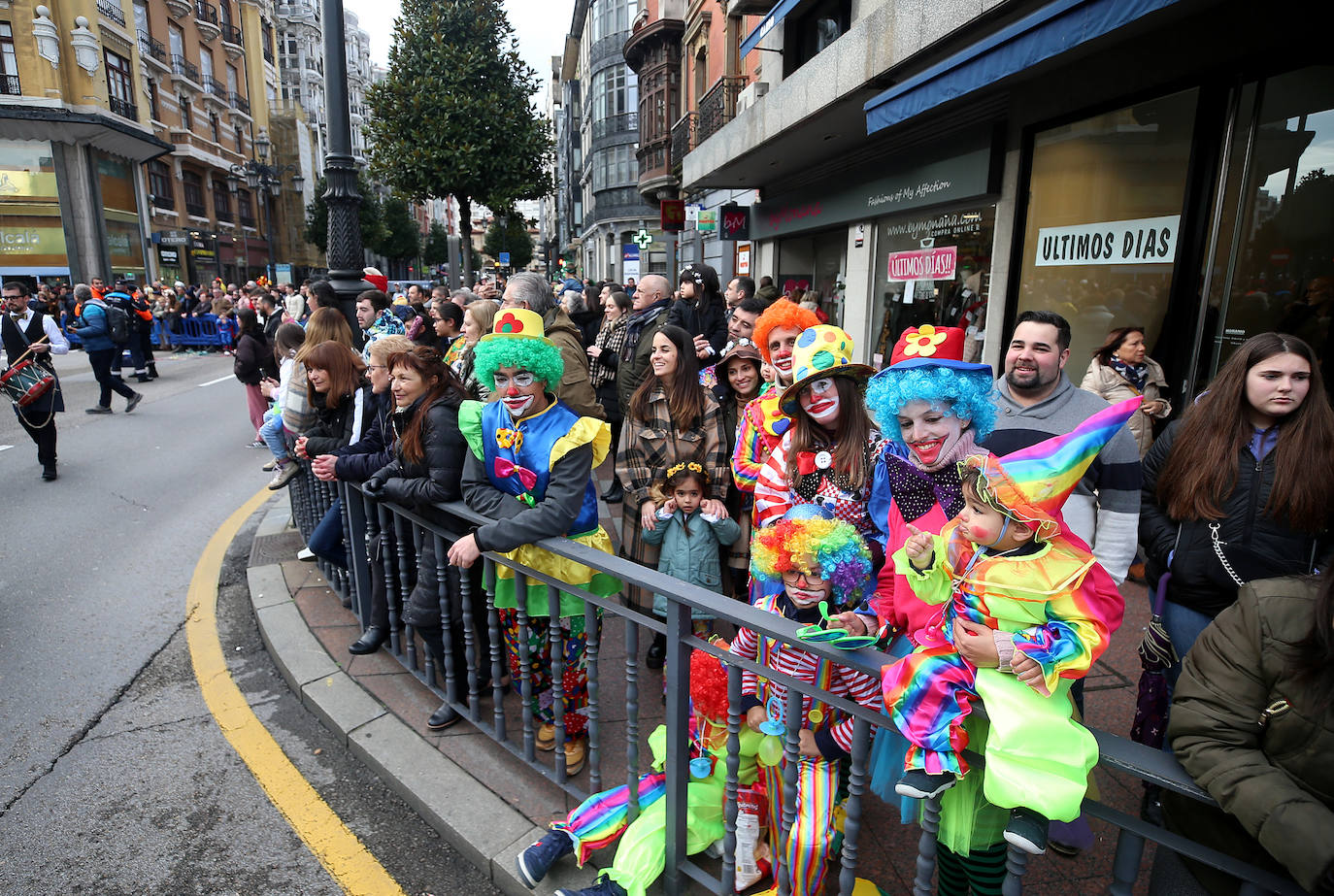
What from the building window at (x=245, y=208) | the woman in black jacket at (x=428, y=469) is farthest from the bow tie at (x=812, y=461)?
the building window at (x=245, y=208)

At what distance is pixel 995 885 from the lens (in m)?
1.85

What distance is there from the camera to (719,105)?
1598cm

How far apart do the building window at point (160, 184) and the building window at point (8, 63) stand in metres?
6.99

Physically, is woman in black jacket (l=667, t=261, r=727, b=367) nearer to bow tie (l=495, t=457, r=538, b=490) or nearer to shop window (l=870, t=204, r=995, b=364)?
shop window (l=870, t=204, r=995, b=364)

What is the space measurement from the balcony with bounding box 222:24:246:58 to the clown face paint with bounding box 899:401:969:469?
182ft

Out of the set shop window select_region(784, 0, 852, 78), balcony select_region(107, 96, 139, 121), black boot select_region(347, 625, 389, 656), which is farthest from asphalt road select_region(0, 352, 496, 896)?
balcony select_region(107, 96, 139, 121)

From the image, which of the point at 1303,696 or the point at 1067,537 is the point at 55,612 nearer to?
the point at 1067,537

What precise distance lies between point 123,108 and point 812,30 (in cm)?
3371

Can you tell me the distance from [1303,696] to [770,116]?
9.95 metres

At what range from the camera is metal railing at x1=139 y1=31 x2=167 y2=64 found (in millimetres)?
34825

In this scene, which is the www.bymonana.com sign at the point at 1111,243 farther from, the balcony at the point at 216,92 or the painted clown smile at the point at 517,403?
the balcony at the point at 216,92

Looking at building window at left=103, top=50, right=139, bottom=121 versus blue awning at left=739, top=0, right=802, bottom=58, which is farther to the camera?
building window at left=103, top=50, right=139, bottom=121

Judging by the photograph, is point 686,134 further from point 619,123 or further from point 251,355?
point 619,123

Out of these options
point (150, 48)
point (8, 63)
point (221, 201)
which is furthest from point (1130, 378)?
point (221, 201)
